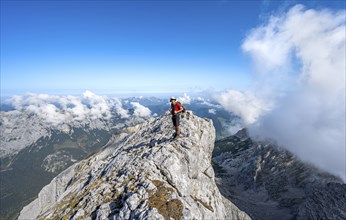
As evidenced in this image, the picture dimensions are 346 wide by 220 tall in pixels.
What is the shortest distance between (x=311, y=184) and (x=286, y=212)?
37.2m

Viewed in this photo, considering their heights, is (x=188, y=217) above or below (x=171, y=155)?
below

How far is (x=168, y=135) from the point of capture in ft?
204

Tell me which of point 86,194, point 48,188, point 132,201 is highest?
point 132,201

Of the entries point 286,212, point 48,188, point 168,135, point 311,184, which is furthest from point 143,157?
point 311,184

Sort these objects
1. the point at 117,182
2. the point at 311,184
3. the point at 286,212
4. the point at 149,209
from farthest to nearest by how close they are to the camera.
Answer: the point at 311,184 → the point at 286,212 → the point at 117,182 → the point at 149,209

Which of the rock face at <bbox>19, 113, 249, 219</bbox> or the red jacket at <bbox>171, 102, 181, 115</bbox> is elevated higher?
the red jacket at <bbox>171, 102, 181, 115</bbox>

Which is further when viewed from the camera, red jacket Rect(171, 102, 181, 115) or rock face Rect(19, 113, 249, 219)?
red jacket Rect(171, 102, 181, 115)

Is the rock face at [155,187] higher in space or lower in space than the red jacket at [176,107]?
lower

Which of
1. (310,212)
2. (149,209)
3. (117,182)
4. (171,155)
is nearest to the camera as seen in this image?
(149,209)

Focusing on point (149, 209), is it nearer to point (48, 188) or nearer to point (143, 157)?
point (143, 157)

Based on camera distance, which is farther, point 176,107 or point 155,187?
point 176,107

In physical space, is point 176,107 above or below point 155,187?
above

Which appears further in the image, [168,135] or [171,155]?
[168,135]

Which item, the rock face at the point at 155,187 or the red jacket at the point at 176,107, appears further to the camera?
the red jacket at the point at 176,107
